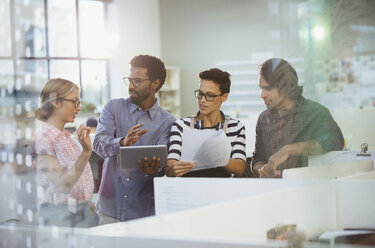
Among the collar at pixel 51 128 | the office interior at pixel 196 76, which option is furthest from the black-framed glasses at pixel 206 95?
the collar at pixel 51 128

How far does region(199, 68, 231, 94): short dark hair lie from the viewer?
1150 mm

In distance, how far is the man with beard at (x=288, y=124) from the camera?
3.57 feet

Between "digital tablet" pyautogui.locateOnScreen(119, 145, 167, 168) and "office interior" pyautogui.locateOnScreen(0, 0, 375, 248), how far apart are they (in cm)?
7

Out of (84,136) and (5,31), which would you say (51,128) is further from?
(5,31)

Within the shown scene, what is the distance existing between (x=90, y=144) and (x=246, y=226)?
0.49 meters

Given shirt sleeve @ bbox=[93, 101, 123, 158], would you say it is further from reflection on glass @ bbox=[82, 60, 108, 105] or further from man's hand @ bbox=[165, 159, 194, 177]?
man's hand @ bbox=[165, 159, 194, 177]

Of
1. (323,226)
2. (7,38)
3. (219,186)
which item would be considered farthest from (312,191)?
(7,38)

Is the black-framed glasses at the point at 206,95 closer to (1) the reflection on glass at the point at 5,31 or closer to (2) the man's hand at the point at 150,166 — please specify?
(2) the man's hand at the point at 150,166

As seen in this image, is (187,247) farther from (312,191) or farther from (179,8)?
(179,8)

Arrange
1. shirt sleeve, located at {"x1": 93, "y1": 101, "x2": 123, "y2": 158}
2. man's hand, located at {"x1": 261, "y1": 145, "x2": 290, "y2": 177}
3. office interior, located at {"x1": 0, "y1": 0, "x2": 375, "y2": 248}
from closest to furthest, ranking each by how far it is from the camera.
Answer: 1. office interior, located at {"x1": 0, "y1": 0, "x2": 375, "y2": 248}
2. man's hand, located at {"x1": 261, "y1": 145, "x2": 290, "y2": 177}
3. shirt sleeve, located at {"x1": 93, "y1": 101, "x2": 123, "y2": 158}

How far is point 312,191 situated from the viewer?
1.10 meters

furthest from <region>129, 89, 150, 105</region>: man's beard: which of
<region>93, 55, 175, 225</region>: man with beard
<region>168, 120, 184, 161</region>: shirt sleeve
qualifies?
<region>168, 120, 184, 161</region>: shirt sleeve

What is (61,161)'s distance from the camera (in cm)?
123

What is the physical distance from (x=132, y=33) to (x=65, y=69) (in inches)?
7.6
